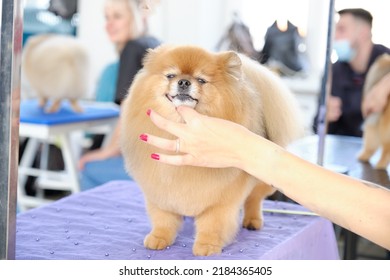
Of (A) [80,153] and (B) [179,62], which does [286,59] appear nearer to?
(A) [80,153]

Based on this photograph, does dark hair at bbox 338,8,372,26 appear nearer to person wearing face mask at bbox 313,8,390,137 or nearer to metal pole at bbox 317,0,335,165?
person wearing face mask at bbox 313,8,390,137

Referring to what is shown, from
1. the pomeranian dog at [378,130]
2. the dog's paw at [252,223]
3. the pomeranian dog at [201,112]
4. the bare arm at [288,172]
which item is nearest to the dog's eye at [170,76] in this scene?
the pomeranian dog at [201,112]

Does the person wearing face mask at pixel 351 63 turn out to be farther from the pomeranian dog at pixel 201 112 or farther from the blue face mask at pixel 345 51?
the pomeranian dog at pixel 201 112

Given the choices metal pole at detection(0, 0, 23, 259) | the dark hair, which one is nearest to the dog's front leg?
metal pole at detection(0, 0, 23, 259)

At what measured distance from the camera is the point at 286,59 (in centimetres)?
359

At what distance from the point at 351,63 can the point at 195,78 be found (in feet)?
6.41

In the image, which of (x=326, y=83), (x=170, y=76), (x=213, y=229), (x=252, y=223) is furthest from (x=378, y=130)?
(x=170, y=76)

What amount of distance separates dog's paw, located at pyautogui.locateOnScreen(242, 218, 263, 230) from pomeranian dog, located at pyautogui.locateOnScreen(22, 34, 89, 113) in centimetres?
158

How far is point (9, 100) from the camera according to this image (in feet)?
2.50

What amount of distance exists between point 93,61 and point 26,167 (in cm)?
93

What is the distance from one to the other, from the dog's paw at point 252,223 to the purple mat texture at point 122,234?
0.05 ft

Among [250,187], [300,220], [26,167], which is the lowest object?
[26,167]

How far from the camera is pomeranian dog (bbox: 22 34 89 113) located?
2.56 m
